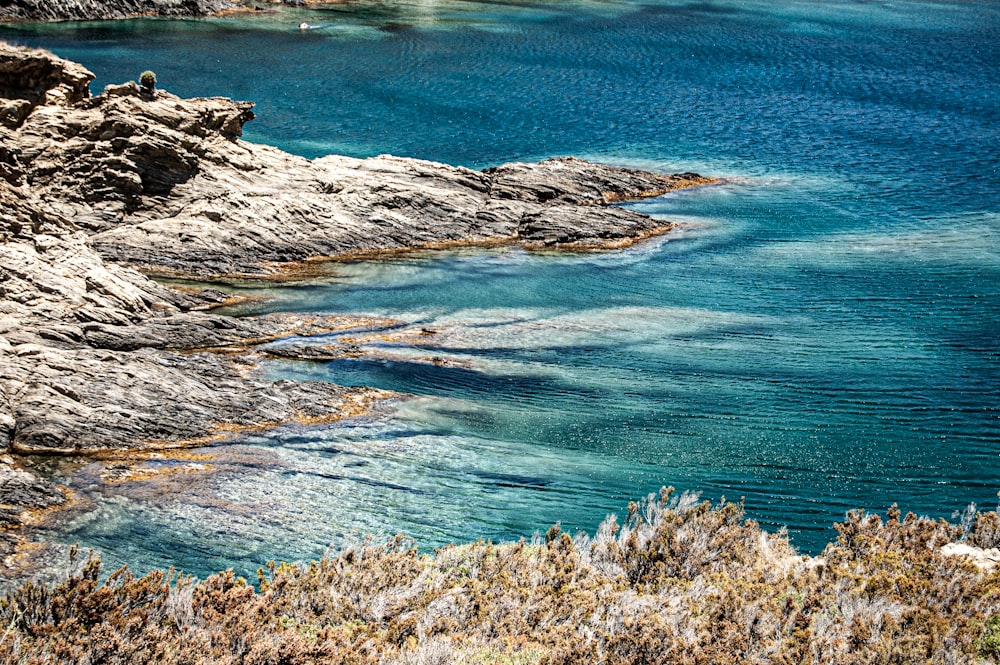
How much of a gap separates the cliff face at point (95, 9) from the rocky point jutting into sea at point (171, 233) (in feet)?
153

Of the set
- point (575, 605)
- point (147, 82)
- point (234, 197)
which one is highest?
point (147, 82)

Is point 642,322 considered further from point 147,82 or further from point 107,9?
point 107,9

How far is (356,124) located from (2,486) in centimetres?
3362

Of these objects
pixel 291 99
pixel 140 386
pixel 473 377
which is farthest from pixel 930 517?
pixel 291 99

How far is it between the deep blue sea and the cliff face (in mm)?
9660

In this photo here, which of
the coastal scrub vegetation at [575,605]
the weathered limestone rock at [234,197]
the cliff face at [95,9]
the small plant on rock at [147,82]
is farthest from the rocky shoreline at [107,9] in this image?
the coastal scrub vegetation at [575,605]

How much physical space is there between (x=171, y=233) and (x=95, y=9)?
52.8 meters

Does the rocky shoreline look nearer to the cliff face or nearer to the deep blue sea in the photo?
the cliff face

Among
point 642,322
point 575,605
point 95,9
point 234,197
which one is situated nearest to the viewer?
point 575,605

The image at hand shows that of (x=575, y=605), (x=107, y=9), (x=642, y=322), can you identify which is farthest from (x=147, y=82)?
(x=107, y=9)

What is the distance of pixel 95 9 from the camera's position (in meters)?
76.9

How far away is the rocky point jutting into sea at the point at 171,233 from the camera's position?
2147 cm

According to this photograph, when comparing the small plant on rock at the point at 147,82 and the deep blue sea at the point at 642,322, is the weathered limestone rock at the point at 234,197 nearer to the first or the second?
the small plant on rock at the point at 147,82

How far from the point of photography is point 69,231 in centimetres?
2755
